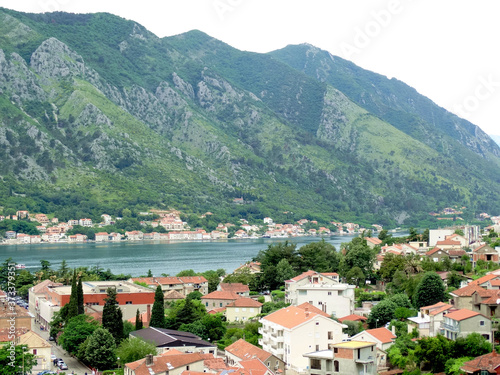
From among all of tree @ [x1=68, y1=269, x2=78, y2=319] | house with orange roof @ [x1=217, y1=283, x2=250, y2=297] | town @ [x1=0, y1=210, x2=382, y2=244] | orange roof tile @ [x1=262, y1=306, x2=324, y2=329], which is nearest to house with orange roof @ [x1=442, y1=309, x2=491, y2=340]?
orange roof tile @ [x1=262, y1=306, x2=324, y2=329]

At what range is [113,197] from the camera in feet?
600

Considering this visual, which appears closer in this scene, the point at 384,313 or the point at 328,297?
the point at 384,313

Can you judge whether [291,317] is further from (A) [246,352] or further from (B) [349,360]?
(B) [349,360]

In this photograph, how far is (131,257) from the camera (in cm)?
12169

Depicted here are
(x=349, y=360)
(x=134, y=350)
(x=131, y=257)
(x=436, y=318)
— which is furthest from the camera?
(x=131, y=257)

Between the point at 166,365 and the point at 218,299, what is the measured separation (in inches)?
900

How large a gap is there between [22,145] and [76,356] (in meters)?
151

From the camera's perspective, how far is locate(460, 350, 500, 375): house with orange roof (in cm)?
3101

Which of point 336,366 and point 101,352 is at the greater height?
point 336,366

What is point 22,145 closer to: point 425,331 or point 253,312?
point 253,312

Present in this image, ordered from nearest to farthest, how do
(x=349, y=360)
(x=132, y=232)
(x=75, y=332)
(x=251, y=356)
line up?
(x=349, y=360)
(x=251, y=356)
(x=75, y=332)
(x=132, y=232)

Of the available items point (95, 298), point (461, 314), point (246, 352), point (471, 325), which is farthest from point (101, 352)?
point (471, 325)

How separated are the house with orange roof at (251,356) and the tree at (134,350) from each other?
161 inches

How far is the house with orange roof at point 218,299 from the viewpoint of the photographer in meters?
56.8
